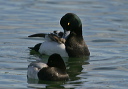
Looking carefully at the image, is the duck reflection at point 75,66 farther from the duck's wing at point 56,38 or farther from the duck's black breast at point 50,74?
the duck's wing at point 56,38

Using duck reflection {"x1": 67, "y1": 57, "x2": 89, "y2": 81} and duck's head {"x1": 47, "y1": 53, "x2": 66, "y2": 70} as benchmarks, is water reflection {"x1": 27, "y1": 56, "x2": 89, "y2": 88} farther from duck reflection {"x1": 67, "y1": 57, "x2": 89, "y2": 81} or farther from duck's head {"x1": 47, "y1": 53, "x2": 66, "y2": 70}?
duck's head {"x1": 47, "y1": 53, "x2": 66, "y2": 70}

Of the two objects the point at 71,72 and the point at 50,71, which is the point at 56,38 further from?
the point at 50,71

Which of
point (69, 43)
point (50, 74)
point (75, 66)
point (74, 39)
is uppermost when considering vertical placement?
point (74, 39)

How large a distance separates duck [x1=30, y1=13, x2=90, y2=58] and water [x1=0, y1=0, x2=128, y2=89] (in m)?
0.39

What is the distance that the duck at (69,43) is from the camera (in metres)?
17.3

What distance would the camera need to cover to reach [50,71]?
1393 centimetres

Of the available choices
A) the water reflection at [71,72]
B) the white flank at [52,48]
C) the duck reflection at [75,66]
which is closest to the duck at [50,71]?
the water reflection at [71,72]

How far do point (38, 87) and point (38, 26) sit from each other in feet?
28.8

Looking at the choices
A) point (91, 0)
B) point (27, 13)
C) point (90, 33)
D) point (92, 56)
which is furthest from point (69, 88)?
point (91, 0)

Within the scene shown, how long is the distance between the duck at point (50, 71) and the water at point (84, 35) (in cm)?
15

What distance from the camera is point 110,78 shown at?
14.4 metres

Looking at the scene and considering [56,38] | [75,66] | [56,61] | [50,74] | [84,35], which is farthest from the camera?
[84,35]

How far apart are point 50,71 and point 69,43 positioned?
3.64 m

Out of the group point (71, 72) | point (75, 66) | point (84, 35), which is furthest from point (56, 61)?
point (84, 35)
